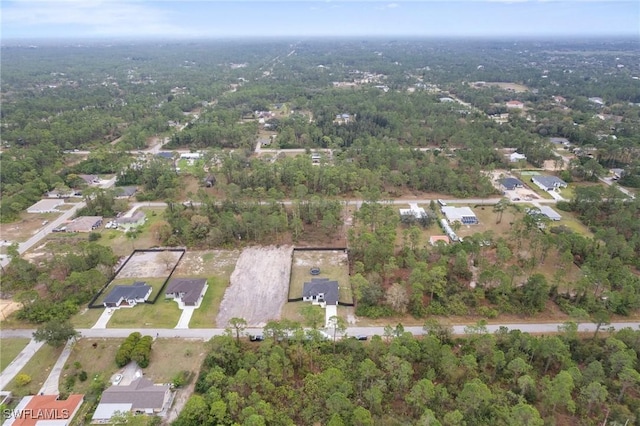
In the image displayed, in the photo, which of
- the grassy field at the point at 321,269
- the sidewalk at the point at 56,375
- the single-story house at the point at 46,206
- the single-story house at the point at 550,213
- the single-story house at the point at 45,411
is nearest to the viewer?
the single-story house at the point at 45,411

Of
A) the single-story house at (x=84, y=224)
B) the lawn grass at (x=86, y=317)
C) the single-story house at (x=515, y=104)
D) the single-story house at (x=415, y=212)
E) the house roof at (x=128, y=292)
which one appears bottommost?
the lawn grass at (x=86, y=317)

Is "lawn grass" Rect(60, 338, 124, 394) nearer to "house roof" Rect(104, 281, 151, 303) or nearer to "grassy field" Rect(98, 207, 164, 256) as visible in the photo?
"house roof" Rect(104, 281, 151, 303)

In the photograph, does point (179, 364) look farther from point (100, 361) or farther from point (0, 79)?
point (0, 79)

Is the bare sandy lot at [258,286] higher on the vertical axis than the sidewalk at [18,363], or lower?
higher

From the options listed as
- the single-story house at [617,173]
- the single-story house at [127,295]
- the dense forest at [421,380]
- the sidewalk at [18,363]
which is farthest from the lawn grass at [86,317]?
the single-story house at [617,173]

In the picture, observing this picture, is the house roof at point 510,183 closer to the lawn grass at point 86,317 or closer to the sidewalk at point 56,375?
the lawn grass at point 86,317

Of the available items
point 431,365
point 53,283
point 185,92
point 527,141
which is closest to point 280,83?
point 185,92
